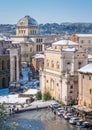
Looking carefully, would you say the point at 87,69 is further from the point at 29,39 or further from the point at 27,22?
the point at 27,22

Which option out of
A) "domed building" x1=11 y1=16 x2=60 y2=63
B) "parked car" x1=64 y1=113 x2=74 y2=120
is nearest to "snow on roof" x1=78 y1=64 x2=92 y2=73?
"parked car" x1=64 y1=113 x2=74 y2=120

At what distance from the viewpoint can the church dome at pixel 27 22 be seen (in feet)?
219

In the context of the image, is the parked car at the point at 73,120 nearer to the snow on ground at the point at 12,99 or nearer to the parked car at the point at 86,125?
the parked car at the point at 86,125

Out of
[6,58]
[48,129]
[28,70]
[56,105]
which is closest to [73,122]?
[48,129]

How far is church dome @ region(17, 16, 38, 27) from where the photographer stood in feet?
219

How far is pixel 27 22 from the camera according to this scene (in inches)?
2618

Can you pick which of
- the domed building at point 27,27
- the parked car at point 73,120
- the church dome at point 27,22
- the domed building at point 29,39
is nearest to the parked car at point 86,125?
the parked car at point 73,120

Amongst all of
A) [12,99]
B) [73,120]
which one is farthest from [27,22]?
[73,120]

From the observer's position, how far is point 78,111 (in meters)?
34.7

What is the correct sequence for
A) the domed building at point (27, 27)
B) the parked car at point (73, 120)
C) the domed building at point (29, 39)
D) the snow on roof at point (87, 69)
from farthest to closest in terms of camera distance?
the domed building at point (27, 27) < the domed building at point (29, 39) < the snow on roof at point (87, 69) < the parked car at point (73, 120)

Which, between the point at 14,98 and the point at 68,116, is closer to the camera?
the point at 68,116

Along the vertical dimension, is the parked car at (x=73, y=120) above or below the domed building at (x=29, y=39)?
below

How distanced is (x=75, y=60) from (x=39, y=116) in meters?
6.62

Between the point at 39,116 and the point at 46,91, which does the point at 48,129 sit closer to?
the point at 39,116
